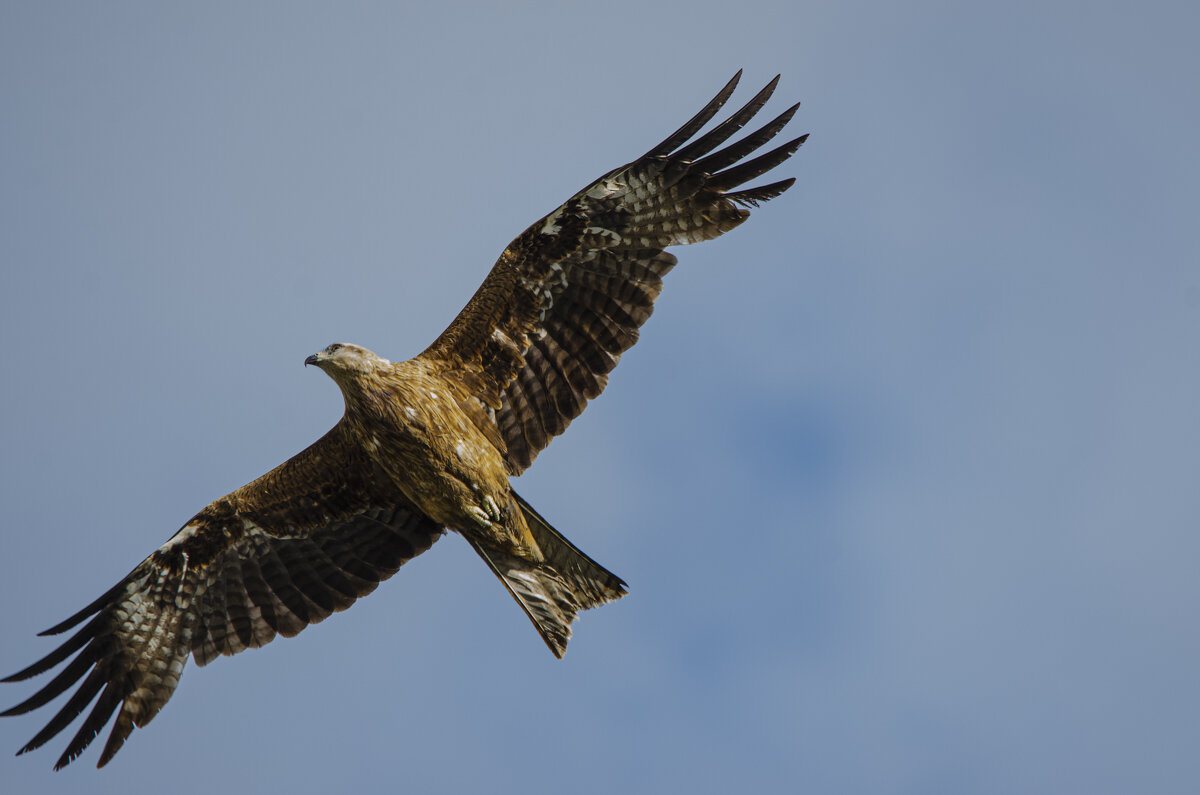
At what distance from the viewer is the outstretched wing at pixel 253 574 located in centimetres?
1034

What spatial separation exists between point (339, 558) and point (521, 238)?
129 inches

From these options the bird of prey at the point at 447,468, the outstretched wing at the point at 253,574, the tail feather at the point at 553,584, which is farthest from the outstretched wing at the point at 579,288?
the outstretched wing at the point at 253,574

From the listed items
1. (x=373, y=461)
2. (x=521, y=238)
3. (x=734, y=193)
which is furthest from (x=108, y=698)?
(x=734, y=193)

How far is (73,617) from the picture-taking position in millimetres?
9844

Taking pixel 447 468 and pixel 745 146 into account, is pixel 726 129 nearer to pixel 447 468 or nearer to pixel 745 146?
pixel 745 146

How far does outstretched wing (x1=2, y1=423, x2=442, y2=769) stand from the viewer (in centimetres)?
1034

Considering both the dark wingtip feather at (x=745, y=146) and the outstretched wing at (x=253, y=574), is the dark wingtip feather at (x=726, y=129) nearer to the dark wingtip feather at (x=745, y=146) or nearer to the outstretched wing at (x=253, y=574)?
the dark wingtip feather at (x=745, y=146)

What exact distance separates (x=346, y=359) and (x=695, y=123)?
3408mm

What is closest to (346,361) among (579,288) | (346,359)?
(346,359)

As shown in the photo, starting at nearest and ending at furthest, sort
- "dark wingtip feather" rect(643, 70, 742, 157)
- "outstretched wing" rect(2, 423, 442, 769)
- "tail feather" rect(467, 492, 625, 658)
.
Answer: "dark wingtip feather" rect(643, 70, 742, 157) < "tail feather" rect(467, 492, 625, 658) < "outstretched wing" rect(2, 423, 442, 769)

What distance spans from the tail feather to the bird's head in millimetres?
1738

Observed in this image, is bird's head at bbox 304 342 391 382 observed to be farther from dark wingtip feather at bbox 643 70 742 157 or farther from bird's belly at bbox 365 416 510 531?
dark wingtip feather at bbox 643 70 742 157

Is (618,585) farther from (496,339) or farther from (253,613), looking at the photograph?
(253,613)

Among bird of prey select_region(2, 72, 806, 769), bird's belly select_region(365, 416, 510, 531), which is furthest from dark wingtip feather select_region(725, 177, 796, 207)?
bird's belly select_region(365, 416, 510, 531)
